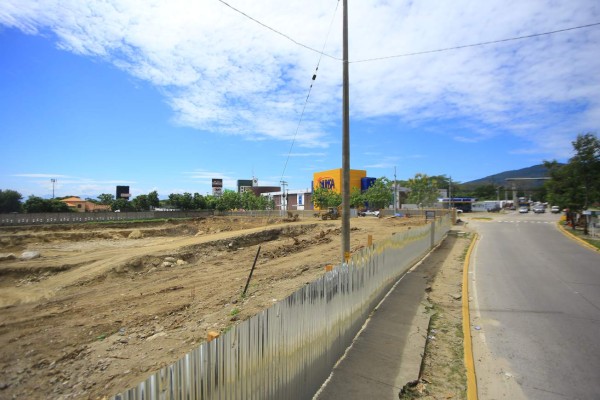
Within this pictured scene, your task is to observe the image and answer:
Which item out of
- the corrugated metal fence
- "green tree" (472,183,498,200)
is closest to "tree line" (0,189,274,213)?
the corrugated metal fence

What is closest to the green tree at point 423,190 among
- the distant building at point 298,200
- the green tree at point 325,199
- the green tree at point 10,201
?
the green tree at point 325,199

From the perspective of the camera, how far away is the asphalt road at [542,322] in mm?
5434

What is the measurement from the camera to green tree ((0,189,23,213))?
7144 centimetres

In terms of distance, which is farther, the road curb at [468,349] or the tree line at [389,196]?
the tree line at [389,196]

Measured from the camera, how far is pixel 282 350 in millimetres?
4121

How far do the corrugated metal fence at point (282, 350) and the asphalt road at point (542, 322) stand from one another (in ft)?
7.67

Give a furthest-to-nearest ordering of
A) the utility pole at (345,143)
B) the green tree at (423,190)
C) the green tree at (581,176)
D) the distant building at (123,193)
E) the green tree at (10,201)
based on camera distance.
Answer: the distant building at (123,193) → the green tree at (10,201) → the green tree at (423,190) → the green tree at (581,176) → the utility pole at (345,143)

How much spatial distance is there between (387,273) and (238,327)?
24.0 feet

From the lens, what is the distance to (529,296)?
10.2 meters

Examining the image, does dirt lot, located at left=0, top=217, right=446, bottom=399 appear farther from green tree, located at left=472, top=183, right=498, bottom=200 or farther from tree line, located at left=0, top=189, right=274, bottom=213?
green tree, located at left=472, top=183, right=498, bottom=200

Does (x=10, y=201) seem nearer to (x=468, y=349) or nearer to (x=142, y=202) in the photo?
(x=142, y=202)

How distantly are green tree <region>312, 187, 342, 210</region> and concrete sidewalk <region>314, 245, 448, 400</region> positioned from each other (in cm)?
6244

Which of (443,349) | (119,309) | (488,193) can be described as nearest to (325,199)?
(119,309)

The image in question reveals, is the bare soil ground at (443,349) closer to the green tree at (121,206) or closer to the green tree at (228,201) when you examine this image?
the green tree at (228,201)
